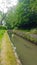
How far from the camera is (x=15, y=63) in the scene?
26.9 feet

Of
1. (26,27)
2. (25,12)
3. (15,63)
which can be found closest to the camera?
(15,63)

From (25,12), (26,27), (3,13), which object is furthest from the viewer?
(3,13)

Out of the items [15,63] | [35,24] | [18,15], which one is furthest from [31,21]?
[15,63]

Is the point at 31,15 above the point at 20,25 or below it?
above

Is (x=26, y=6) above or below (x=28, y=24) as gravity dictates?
above

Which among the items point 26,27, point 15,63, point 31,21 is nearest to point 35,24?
point 31,21

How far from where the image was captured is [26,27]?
56.5 m

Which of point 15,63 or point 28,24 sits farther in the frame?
point 28,24

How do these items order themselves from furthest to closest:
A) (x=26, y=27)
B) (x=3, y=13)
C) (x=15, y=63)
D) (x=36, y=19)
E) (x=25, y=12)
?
1. (x=3, y=13)
2. (x=26, y=27)
3. (x=25, y=12)
4. (x=36, y=19)
5. (x=15, y=63)

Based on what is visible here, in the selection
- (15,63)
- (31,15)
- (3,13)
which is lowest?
(3,13)

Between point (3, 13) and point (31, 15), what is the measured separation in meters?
47.9

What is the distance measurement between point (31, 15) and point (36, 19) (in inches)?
71.3

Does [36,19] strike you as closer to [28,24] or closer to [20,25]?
[28,24]

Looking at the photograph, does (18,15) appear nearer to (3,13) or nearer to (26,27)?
(26,27)
